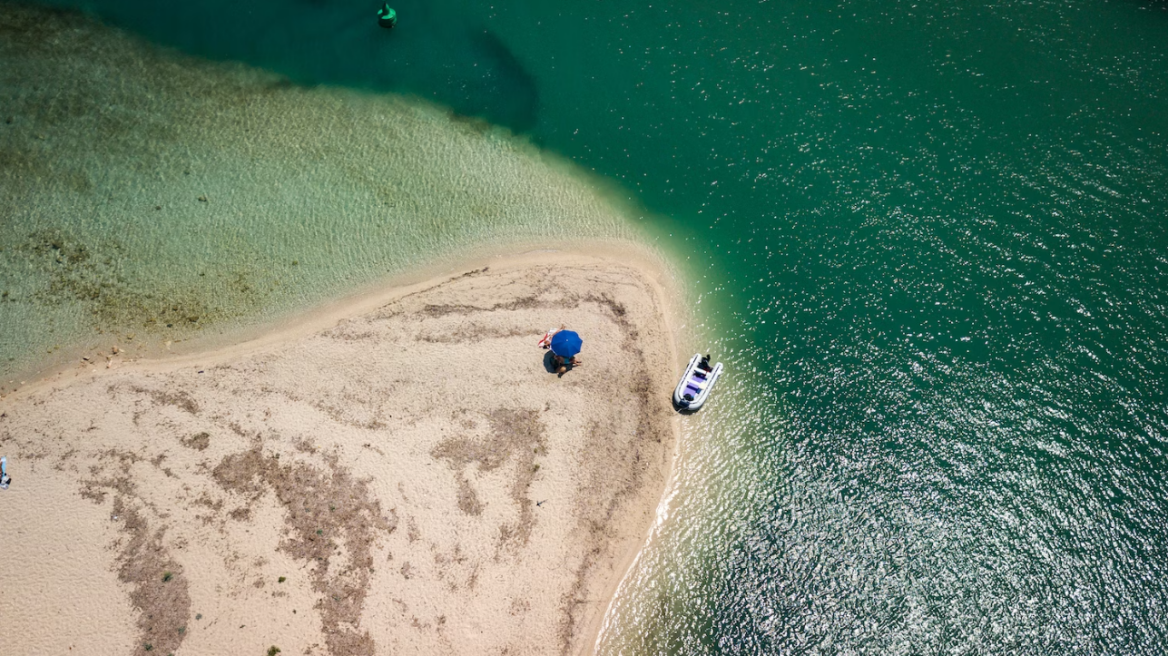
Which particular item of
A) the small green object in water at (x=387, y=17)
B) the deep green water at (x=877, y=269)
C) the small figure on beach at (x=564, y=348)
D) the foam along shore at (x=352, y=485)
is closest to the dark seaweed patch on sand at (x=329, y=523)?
the foam along shore at (x=352, y=485)

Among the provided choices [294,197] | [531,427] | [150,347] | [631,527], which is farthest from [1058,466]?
[150,347]

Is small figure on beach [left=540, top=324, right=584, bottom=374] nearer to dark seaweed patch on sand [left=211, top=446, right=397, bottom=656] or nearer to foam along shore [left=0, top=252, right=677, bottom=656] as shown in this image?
foam along shore [left=0, top=252, right=677, bottom=656]

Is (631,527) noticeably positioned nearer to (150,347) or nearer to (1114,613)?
(1114,613)

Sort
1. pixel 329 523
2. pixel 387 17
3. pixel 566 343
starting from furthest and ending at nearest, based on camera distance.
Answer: pixel 387 17 → pixel 566 343 → pixel 329 523

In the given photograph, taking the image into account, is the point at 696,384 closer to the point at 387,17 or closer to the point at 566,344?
the point at 566,344

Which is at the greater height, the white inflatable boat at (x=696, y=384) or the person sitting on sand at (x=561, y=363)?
the white inflatable boat at (x=696, y=384)

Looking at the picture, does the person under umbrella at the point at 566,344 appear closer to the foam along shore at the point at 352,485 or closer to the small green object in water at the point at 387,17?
the foam along shore at the point at 352,485

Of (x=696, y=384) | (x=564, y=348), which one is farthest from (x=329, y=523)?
(x=696, y=384)
